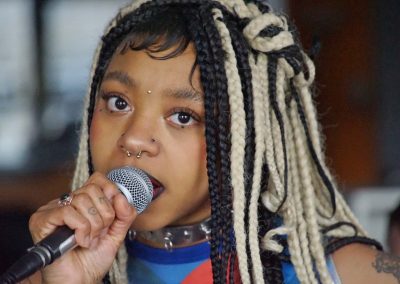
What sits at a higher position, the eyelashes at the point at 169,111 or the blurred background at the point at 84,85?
the eyelashes at the point at 169,111

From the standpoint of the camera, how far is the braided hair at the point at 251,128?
171 cm

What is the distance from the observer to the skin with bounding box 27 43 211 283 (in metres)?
1.63

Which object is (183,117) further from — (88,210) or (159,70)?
(88,210)

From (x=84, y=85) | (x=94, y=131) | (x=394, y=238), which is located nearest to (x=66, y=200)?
(x=94, y=131)

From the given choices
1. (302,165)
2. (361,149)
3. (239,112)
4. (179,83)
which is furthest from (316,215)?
(361,149)

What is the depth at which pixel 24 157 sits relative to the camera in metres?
4.58

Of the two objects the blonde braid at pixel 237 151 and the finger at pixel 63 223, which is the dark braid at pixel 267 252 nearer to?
the blonde braid at pixel 237 151

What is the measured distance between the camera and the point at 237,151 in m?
1.71

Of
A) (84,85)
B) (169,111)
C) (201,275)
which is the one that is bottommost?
(84,85)

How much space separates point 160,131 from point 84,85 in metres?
2.69

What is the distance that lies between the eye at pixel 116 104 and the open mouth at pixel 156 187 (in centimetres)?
15

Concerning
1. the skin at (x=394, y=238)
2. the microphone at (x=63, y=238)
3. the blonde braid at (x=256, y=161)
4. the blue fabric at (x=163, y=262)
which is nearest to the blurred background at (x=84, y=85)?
the skin at (x=394, y=238)

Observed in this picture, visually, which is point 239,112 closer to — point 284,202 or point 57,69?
point 284,202

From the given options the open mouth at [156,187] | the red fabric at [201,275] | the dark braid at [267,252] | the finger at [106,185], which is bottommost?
the red fabric at [201,275]
